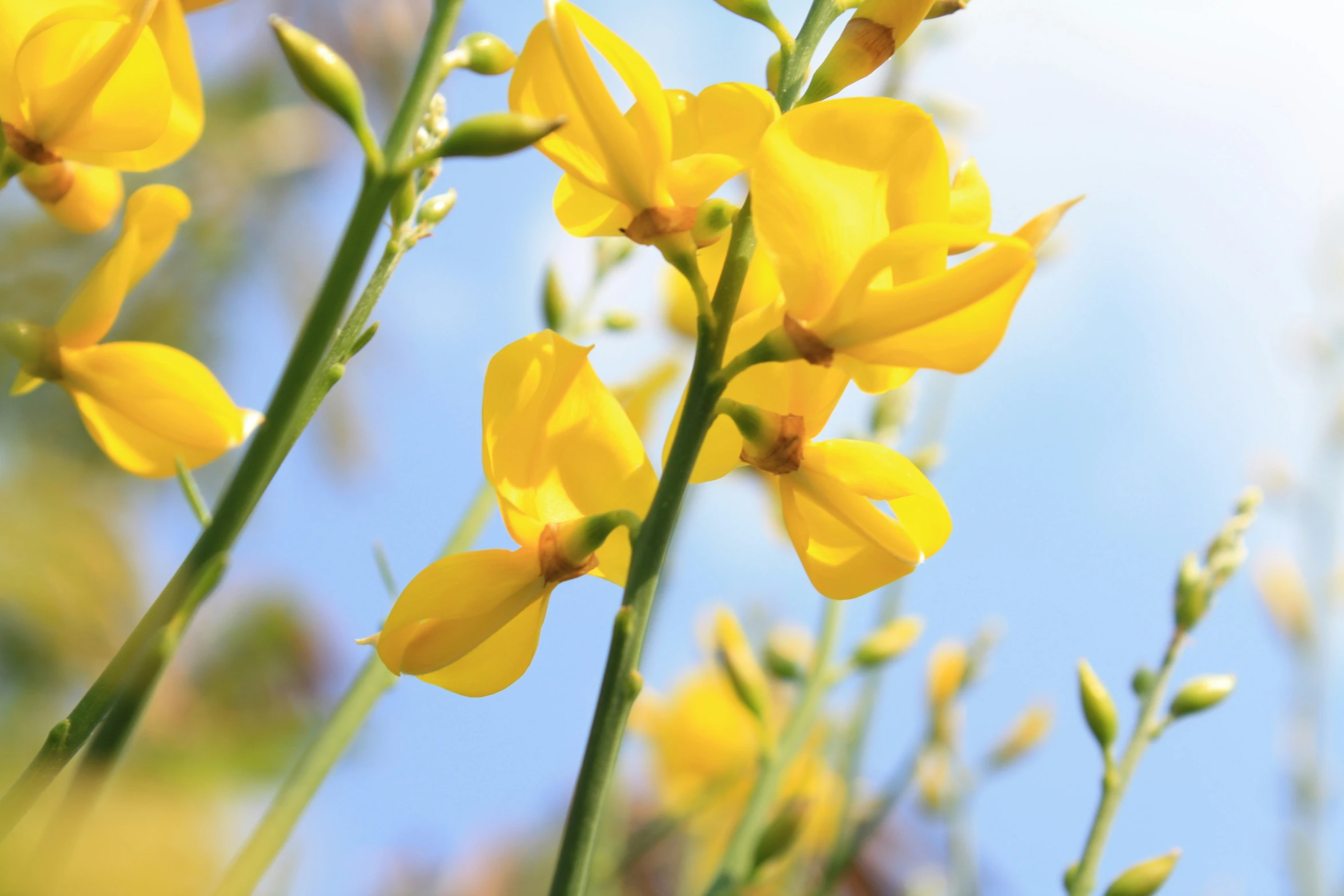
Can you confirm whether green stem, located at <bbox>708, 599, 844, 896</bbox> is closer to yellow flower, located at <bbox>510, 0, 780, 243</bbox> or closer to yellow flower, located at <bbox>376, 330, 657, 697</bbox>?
yellow flower, located at <bbox>376, 330, 657, 697</bbox>

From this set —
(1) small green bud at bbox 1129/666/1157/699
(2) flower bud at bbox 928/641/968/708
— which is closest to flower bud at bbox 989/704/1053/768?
(2) flower bud at bbox 928/641/968/708

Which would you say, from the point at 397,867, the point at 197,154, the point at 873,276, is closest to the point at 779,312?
the point at 873,276

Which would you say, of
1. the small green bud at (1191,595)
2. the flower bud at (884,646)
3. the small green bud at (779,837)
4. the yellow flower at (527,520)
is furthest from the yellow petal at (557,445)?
the flower bud at (884,646)

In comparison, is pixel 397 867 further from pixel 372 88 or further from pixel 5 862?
pixel 372 88

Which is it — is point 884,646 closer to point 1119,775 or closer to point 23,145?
point 1119,775

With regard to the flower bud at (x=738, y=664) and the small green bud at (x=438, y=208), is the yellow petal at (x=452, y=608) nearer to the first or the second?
the small green bud at (x=438, y=208)

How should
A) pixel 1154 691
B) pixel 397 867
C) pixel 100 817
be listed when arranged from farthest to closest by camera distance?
pixel 397 867 < pixel 1154 691 < pixel 100 817
